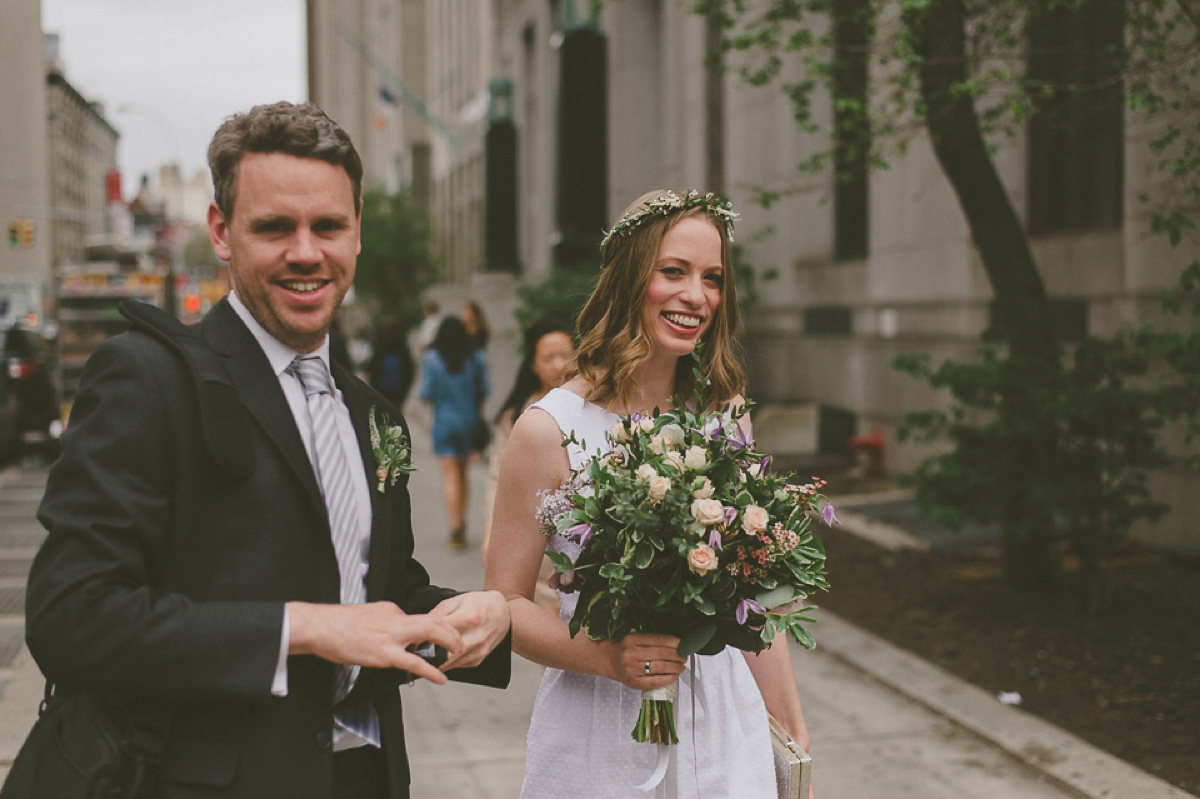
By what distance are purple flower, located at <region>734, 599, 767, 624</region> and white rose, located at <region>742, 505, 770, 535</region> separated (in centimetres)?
15

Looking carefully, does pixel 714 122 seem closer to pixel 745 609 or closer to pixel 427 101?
pixel 745 609

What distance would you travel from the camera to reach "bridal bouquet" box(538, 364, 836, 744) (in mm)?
2309

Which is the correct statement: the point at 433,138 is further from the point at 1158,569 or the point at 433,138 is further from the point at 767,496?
the point at 767,496

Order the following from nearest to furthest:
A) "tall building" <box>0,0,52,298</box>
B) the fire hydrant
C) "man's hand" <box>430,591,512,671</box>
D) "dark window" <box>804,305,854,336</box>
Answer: "man's hand" <box>430,591,512,671</box>, "tall building" <box>0,0,52,298</box>, the fire hydrant, "dark window" <box>804,305,854,336</box>

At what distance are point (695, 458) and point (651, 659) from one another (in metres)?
0.44

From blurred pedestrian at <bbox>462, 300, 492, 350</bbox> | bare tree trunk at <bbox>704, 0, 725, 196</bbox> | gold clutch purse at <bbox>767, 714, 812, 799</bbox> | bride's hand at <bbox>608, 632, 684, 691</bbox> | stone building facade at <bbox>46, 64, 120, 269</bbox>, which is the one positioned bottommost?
gold clutch purse at <bbox>767, 714, 812, 799</bbox>

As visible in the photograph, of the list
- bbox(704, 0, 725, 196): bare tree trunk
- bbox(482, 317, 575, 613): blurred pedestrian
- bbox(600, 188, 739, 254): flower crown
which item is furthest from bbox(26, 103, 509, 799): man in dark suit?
bbox(704, 0, 725, 196): bare tree trunk

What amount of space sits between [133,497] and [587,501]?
0.92 meters

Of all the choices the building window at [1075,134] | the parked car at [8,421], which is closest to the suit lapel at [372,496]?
the building window at [1075,134]

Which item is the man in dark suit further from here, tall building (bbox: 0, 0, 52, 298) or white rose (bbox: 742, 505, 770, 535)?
tall building (bbox: 0, 0, 52, 298)

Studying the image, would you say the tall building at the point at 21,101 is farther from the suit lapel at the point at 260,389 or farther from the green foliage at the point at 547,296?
the green foliage at the point at 547,296

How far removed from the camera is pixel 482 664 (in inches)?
87.5

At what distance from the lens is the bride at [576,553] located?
2607mm

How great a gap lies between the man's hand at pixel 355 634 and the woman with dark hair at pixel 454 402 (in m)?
8.67
